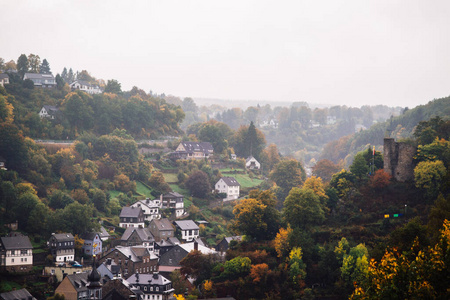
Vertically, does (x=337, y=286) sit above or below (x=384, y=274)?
below

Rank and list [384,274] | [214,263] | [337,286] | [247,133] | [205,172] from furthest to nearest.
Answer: [247,133] < [205,172] < [214,263] < [337,286] < [384,274]

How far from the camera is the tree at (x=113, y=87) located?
139 metres

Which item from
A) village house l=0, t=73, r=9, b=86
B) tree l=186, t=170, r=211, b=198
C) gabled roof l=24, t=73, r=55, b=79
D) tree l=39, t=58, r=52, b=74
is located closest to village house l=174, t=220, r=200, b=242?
tree l=186, t=170, r=211, b=198

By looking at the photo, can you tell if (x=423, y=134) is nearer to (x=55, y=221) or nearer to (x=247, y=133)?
(x=55, y=221)

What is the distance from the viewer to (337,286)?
58.8 m

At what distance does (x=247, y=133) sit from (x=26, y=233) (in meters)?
66.5

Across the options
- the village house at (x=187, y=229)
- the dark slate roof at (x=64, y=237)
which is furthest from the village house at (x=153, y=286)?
the village house at (x=187, y=229)

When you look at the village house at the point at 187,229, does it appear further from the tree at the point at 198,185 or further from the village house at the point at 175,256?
the tree at the point at 198,185

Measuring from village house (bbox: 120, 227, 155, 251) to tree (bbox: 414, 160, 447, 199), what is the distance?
113 ft

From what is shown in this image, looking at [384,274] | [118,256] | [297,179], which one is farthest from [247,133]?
[384,274]

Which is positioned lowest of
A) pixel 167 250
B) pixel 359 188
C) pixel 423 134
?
pixel 167 250

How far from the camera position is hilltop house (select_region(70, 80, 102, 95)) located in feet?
449

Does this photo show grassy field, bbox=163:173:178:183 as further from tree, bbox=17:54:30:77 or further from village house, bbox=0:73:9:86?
tree, bbox=17:54:30:77

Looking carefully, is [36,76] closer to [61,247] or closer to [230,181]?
[230,181]
